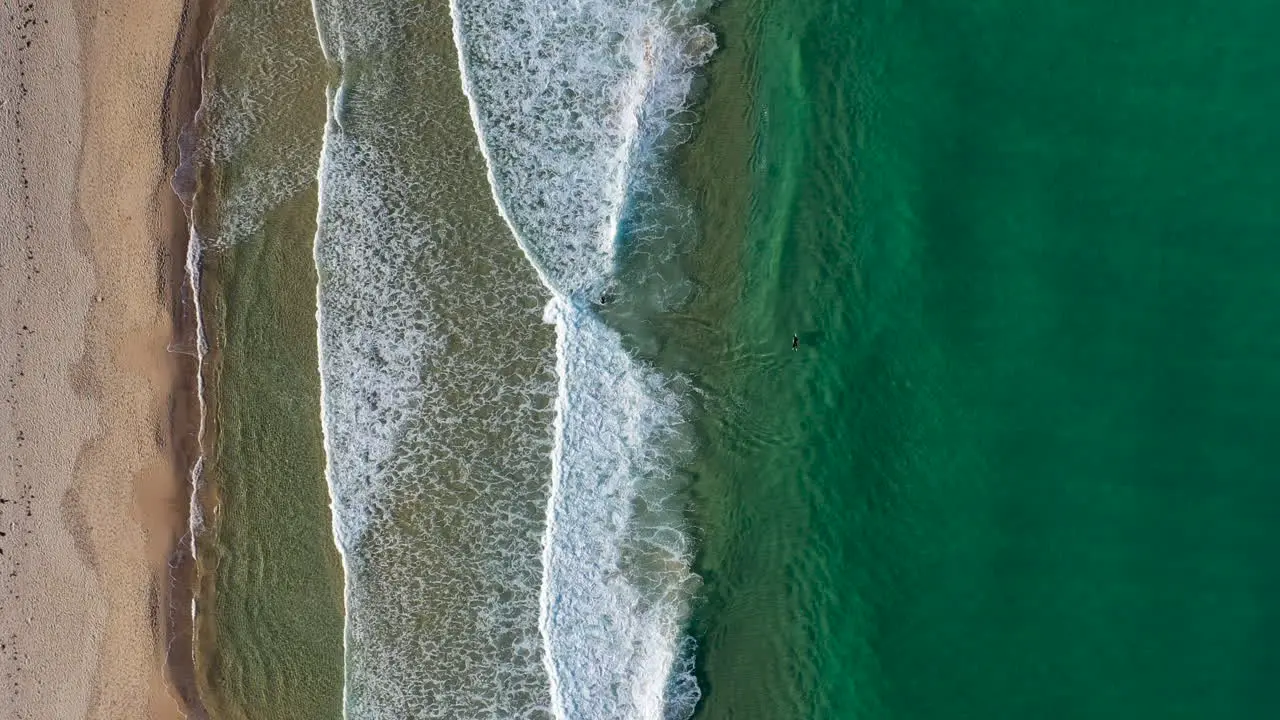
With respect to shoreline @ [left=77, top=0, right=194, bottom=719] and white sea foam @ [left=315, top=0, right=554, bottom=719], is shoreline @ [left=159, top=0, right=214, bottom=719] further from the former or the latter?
white sea foam @ [left=315, top=0, right=554, bottom=719]

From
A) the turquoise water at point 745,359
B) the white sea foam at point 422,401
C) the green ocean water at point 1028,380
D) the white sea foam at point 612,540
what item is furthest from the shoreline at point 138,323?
the green ocean water at point 1028,380

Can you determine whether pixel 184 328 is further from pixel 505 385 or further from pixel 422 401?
pixel 505 385

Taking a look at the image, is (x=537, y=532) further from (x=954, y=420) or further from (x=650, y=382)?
(x=954, y=420)

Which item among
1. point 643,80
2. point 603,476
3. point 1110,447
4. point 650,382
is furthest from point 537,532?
point 1110,447

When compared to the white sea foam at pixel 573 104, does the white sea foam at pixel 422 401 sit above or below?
below

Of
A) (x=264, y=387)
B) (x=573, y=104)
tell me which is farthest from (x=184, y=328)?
(x=573, y=104)

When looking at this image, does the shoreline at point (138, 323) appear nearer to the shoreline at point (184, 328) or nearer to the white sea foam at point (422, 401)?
the shoreline at point (184, 328)
